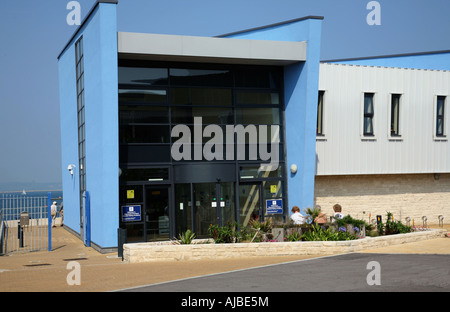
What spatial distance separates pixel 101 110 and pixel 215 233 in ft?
18.6

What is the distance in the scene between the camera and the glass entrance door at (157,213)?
21.2 meters

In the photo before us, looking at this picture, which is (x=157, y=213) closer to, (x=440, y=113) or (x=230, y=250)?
(x=230, y=250)

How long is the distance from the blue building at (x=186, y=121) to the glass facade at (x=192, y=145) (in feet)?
0.12

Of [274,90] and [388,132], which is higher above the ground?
[274,90]

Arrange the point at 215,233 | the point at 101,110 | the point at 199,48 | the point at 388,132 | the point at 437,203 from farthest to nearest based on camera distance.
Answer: the point at 437,203 < the point at 388,132 < the point at 199,48 < the point at 101,110 < the point at 215,233

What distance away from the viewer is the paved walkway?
40.3ft

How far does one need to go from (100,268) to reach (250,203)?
881 centimetres

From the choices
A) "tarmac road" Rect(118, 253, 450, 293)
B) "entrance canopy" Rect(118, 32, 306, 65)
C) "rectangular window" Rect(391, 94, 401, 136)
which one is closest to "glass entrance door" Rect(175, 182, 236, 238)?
"entrance canopy" Rect(118, 32, 306, 65)

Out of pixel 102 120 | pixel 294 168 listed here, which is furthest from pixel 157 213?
pixel 294 168

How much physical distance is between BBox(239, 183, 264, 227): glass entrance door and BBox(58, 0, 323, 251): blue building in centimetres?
4

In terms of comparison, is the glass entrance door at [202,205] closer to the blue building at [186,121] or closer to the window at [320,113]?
the blue building at [186,121]
